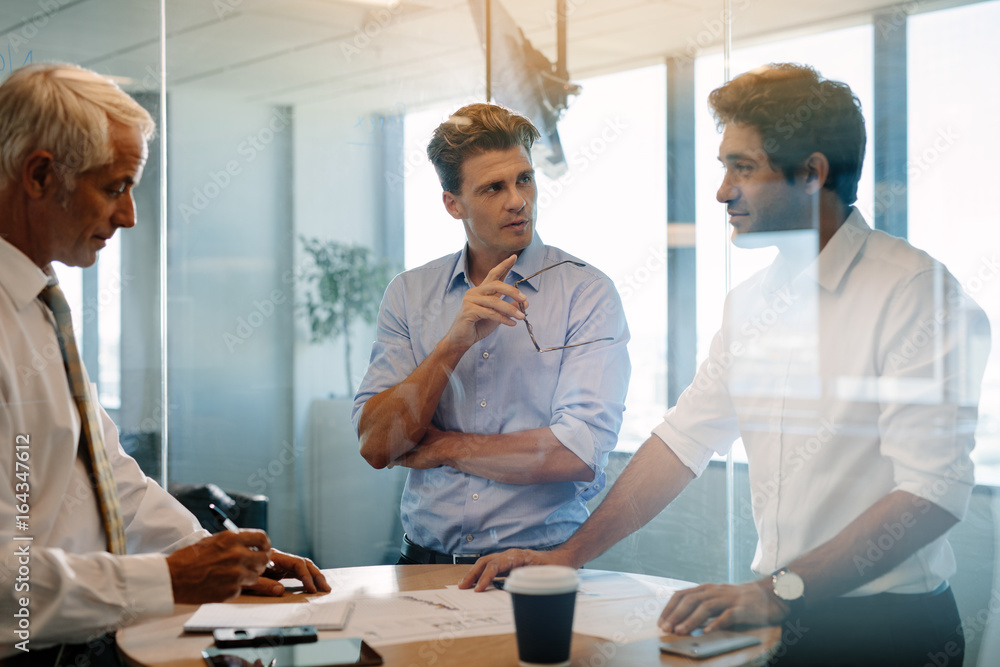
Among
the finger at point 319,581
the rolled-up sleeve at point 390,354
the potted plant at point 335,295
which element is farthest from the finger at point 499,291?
the potted plant at point 335,295

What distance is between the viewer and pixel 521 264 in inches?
74.5

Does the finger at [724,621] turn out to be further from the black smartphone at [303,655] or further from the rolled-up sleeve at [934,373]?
the black smartphone at [303,655]

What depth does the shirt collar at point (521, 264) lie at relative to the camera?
6.17 ft

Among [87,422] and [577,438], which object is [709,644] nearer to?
[577,438]

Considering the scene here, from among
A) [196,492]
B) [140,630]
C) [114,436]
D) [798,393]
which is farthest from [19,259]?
[196,492]

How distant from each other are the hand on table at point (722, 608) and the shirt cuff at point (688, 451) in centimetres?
34

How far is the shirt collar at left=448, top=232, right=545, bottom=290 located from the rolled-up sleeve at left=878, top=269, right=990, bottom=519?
74 cm

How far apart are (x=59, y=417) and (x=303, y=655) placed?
0.55 m

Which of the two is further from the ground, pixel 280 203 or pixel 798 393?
pixel 280 203

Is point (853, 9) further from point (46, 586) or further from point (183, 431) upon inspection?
point (183, 431)

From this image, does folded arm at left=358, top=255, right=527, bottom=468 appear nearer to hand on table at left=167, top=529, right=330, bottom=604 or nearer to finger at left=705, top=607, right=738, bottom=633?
hand on table at left=167, top=529, right=330, bottom=604

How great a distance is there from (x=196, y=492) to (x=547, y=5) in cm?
218

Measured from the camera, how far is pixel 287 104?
355cm

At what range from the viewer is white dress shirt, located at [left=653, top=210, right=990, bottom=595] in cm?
154
